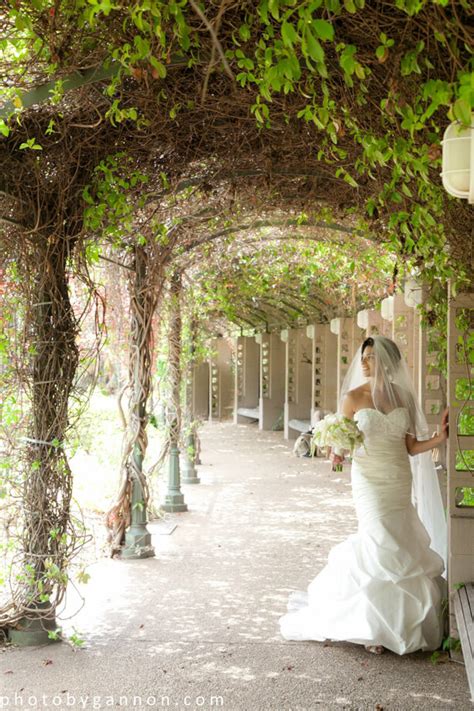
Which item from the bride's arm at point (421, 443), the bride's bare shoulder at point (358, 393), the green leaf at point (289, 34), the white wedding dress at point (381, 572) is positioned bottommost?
the white wedding dress at point (381, 572)

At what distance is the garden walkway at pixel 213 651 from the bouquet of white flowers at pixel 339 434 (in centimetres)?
119

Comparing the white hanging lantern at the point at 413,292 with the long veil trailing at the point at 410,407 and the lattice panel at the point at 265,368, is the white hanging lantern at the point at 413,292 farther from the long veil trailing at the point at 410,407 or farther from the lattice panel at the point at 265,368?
the lattice panel at the point at 265,368

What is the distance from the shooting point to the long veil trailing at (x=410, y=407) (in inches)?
195

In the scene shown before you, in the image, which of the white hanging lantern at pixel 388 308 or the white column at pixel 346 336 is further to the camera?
the white column at pixel 346 336

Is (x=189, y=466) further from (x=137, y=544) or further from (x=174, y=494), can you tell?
(x=137, y=544)

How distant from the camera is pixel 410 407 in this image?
16.2 ft

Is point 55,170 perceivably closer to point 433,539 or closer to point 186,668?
point 186,668

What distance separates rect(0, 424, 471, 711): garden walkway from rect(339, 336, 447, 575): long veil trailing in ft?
3.52

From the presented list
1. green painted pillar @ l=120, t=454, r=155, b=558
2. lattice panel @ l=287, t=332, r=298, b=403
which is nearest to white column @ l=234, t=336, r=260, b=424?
lattice panel @ l=287, t=332, r=298, b=403

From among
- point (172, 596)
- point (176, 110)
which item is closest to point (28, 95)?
point (176, 110)

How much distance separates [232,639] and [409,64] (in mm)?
A: 3375

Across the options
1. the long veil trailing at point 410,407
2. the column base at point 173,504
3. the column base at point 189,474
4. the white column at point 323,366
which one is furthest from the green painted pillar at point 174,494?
the white column at point 323,366

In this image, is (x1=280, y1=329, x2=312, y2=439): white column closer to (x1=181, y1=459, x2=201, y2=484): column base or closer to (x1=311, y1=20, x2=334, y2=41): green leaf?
(x1=181, y1=459, x2=201, y2=484): column base

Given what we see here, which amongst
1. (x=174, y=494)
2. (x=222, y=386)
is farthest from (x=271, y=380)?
(x=174, y=494)
